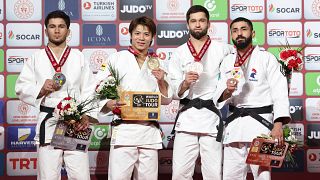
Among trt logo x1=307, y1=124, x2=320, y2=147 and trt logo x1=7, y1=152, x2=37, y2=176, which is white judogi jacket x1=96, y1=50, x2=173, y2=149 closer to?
trt logo x1=7, y1=152, x2=37, y2=176

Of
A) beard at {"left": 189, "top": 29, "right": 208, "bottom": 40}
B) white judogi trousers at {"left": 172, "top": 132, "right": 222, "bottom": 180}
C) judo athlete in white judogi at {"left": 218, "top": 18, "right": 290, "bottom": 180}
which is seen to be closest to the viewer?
judo athlete in white judogi at {"left": 218, "top": 18, "right": 290, "bottom": 180}

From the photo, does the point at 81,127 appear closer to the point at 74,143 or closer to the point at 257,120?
the point at 74,143

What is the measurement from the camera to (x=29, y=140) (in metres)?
6.24

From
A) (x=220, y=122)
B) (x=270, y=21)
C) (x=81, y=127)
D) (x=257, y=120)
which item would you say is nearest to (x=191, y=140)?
(x=220, y=122)

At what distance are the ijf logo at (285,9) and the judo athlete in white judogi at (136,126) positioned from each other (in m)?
1.71

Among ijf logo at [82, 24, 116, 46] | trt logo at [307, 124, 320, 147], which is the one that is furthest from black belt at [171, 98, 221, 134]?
trt logo at [307, 124, 320, 147]

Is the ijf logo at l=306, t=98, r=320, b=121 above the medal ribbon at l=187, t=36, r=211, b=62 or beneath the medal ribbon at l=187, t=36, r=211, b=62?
beneath

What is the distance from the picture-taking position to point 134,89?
5.09 metres

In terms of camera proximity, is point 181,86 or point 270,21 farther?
point 270,21

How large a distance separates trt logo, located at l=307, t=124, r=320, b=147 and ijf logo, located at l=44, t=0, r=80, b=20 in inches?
115

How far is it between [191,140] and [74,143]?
42.8 inches

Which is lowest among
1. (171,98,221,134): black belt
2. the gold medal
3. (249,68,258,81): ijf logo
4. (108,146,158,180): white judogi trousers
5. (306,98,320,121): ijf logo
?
(108,146,158,180): white judogi trousers

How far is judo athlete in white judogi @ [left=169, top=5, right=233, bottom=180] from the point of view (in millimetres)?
5148

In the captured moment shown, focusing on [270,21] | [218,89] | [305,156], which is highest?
[270,21]
